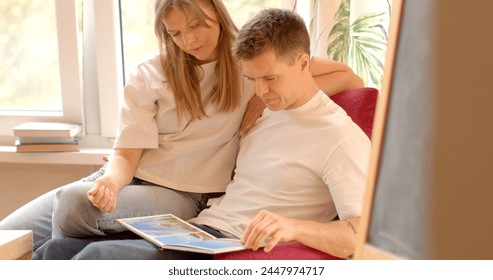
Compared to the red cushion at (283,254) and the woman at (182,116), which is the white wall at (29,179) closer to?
the woman at (182,116)

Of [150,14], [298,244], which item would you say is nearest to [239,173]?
[298,244]

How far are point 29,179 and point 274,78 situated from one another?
5.15 feet

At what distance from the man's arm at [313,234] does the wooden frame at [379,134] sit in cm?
80

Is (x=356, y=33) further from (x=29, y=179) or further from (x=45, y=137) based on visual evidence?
(x=29, y=179)

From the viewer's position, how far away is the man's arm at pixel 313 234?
4.65ft

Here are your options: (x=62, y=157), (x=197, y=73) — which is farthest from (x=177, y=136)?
(x=62, y=157)

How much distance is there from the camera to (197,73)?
1.96 metres

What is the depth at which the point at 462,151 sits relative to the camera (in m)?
0.52

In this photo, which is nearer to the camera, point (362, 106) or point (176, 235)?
point (176, 235)

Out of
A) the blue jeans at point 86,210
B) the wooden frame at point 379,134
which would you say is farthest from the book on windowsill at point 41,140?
the wooden frame at point 379,134

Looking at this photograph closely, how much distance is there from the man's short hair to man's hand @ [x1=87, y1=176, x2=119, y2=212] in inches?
19.2

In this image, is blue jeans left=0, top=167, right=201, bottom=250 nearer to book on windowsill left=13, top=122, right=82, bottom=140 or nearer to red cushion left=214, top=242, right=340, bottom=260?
red cushion left=214, top=242, right=340, bottom=260

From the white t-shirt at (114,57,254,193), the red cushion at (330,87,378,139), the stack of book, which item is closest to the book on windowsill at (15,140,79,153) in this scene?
the stack of book
